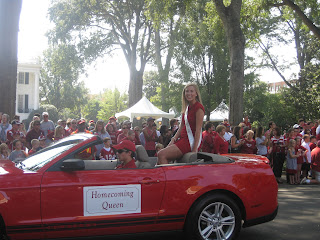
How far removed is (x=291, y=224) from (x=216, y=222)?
199 centimetres

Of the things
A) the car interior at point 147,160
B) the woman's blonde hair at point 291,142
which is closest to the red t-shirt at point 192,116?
the car interior at point 147,160

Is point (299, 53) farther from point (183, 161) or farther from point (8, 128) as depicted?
point (183, 161)

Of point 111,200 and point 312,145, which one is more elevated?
point 312,145

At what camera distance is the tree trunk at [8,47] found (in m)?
11.1

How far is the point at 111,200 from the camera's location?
435 centimetres

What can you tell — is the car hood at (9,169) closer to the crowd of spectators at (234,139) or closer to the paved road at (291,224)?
the paved road at (291,224)

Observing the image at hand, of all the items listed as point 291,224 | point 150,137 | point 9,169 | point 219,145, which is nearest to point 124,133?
point 150,137

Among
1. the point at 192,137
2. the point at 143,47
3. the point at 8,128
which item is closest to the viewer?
the point at 192,137

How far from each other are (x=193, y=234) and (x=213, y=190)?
0.60 metres

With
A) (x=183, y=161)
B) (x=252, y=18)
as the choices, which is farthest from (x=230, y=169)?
(x=252, y=18)

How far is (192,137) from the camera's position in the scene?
555 centimetres

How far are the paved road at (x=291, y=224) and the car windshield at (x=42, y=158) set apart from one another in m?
1.22

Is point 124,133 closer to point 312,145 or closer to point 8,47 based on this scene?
point 8,47

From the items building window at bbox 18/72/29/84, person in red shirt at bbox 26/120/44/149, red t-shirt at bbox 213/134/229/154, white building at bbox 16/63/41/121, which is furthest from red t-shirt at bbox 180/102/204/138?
building window at bbox 18/72/29/84
